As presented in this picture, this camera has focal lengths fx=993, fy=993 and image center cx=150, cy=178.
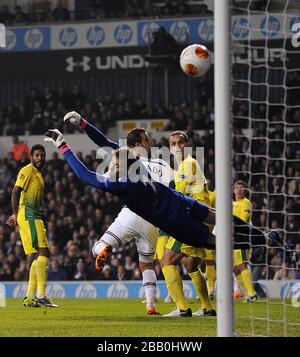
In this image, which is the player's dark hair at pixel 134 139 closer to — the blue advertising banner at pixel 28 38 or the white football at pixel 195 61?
the white football at pixel 195 61

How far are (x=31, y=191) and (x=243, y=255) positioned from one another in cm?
Answer: 350

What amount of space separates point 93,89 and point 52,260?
246 inches

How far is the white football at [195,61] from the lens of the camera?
385 inches

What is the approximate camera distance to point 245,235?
30.6 ft

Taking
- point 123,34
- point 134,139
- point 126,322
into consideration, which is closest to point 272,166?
point 123,34

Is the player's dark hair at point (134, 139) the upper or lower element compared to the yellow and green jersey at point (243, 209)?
upper

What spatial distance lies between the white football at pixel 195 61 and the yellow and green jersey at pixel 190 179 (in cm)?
227

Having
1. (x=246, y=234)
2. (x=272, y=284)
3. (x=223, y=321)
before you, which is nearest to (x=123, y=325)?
(x=246, y=234)

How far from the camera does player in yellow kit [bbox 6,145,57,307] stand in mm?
13117

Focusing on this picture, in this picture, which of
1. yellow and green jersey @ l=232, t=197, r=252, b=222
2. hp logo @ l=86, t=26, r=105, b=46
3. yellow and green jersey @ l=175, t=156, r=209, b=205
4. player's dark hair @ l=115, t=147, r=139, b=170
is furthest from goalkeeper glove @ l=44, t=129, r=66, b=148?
hp logo @ l=86, t=26, r=105, b=46

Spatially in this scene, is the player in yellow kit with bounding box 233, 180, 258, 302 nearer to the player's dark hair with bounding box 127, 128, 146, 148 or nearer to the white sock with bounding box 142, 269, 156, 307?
the white sock with bounding box 142, 269, 156, 307

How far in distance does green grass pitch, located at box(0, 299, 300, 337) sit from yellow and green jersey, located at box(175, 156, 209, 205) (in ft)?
5.21

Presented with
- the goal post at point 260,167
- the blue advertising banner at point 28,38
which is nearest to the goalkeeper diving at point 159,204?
the goal post at point 260,167

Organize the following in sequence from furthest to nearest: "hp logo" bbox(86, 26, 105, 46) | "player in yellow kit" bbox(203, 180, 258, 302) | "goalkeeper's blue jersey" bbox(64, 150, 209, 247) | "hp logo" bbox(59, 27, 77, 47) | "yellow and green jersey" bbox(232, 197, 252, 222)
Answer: "hp logo" bbox(59, 27, 77, 47) → "hp logo" bbox(86, 26, 105, 46) → "yellow and green jersey" bbox(232, 197, 252, 222) → "player in yellow kit" bbox(203, 180, 258, 302) → "goalkeeper's blue jersey" bbox(64, 150, 209, 247)
